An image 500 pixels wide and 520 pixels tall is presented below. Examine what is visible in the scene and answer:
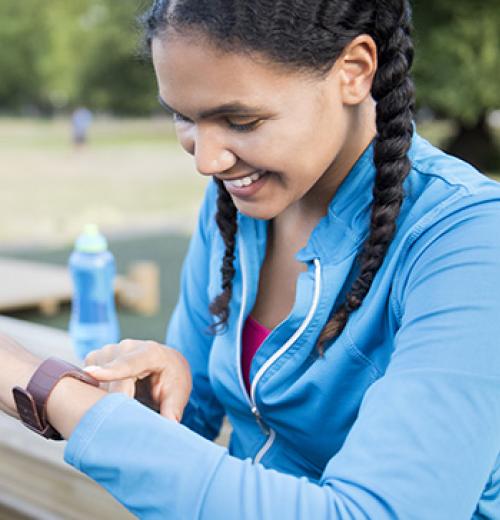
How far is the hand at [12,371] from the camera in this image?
1.19 meters

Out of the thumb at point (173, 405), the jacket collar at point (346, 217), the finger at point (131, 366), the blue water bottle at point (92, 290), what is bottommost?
the blue water bottle at point (92, 290)

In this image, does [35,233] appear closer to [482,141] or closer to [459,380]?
[459,380]

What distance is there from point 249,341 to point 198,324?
23 cm

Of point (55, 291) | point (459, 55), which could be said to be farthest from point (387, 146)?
point (459, 55)

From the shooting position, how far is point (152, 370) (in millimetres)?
1505

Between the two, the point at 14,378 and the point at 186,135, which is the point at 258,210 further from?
the point at 14,378

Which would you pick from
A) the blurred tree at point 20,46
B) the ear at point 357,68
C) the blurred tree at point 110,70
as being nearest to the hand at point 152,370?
the ear at point 357,68

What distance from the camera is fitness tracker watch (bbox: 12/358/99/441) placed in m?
1.15

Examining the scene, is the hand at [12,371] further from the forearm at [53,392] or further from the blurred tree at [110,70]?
the blurred tree at [110,70]

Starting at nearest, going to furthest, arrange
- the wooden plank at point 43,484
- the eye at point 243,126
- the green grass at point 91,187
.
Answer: the eye at point 243,126 < the wooden plank at point 43,484 < the green grass at point 91,187

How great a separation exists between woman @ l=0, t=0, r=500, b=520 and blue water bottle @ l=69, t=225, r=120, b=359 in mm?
1324

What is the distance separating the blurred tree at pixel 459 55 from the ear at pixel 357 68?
1454cm

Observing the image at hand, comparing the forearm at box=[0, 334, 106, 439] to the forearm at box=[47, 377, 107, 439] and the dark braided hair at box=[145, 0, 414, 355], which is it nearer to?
the forearm at box=[47, 377, 107, 439]

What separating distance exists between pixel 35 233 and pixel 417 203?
8848 mm
